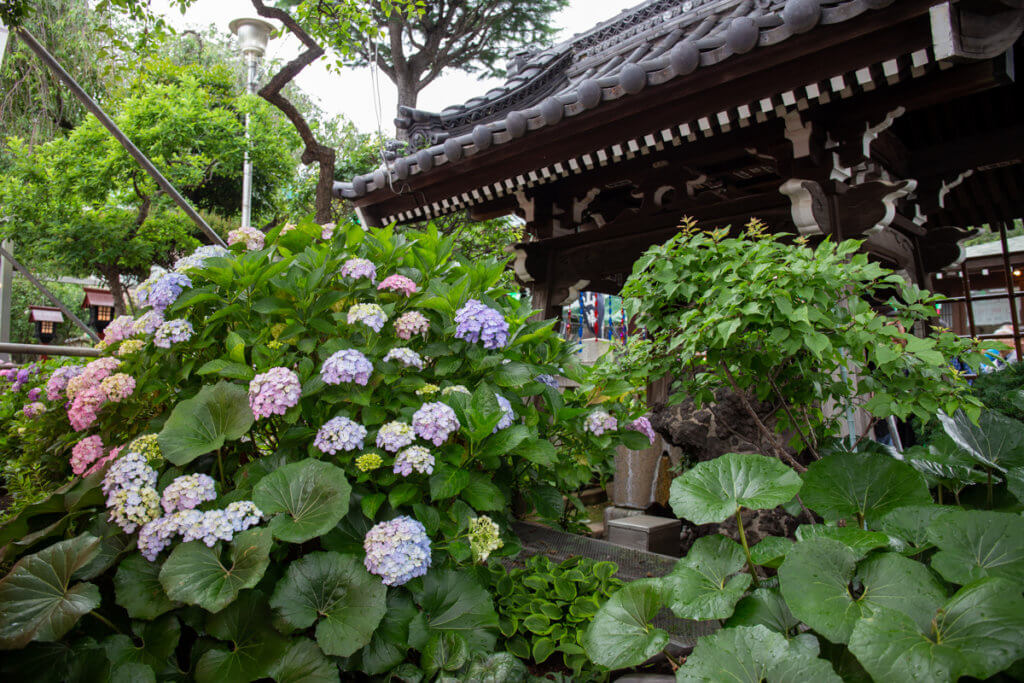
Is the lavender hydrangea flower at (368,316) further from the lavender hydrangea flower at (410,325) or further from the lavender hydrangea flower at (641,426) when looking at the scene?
the lavender hydrangea flower at (641,426)

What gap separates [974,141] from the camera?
12.5 feet

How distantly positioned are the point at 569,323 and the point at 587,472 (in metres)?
5.96

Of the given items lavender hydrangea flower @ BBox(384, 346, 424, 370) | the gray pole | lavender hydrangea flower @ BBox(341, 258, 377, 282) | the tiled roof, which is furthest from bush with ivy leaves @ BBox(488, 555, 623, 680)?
the tiled roof

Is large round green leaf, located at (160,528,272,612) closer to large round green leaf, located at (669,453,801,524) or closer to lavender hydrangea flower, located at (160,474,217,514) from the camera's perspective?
lavender hydrangea flower, located at (160,474,217,514)

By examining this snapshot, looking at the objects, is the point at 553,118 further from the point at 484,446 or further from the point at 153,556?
the point at 153,556

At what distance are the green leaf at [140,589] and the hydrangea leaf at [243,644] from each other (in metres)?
0.11

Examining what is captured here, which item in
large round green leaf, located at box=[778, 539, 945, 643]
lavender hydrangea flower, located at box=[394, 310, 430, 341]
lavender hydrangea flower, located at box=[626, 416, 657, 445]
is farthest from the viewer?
lavender hydrangea flower, located at box=[626, 416, 657, 445]

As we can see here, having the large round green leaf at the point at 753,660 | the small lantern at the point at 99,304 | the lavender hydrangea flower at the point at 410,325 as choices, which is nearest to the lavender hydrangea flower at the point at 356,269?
the lavender hydrangea flower at the point at 410,325

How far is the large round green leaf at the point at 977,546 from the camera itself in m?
1.06

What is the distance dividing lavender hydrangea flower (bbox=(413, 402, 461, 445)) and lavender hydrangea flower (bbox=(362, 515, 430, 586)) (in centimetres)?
21

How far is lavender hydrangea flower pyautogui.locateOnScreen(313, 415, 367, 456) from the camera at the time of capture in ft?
4.65

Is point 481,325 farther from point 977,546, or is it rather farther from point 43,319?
point 43,319

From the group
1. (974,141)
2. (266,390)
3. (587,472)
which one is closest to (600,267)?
(974,141)

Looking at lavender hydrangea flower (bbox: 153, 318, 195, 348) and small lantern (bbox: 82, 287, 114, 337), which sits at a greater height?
small lantern (bbox: 82, 287, 114, 337)
